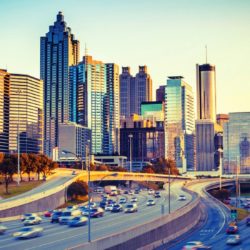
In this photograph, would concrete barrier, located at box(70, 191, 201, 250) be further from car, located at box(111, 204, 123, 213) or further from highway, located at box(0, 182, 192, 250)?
car, located at box(111, 204, 123, 213)

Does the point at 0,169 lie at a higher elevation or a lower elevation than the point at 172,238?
higher

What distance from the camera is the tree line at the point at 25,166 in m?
131

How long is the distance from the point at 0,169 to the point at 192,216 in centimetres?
4734

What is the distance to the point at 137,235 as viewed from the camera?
206 ft

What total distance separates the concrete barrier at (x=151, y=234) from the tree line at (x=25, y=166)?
4533cm

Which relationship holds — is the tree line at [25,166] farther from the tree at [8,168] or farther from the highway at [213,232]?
the highway at [213,232]

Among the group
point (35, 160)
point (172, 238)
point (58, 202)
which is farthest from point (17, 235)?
point (35, 160)

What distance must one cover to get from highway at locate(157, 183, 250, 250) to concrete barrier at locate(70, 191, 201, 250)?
1.18m

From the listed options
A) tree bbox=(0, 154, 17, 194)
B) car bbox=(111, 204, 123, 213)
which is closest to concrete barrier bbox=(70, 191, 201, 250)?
car bbox=(111, 204, 123, 213)

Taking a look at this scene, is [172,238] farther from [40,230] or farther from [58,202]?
[58,202]

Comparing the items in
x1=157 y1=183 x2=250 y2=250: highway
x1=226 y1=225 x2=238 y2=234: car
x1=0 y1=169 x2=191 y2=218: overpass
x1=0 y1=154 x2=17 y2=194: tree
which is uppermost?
x1=0 y1=154 x2=17 y2=194: tree

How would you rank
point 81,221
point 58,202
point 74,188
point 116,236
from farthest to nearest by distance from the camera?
point 74,188, point 58,202, point 81,221, point 116,236

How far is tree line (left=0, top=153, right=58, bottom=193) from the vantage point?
430ft

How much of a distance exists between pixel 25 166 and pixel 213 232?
2355 inches
